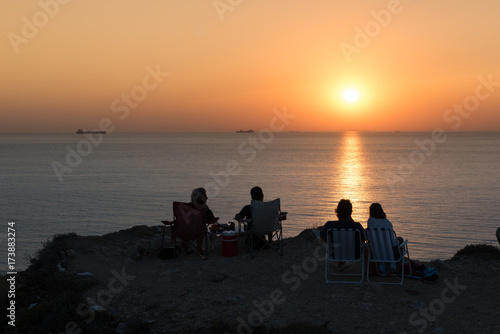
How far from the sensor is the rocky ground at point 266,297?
5773mm

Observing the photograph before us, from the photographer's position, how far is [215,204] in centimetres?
2659

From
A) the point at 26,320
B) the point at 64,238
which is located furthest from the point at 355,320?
the point at 64,238

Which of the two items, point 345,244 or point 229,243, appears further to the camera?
point 229,243

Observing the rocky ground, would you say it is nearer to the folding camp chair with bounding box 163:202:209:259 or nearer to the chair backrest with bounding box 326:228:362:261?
the chair backrest with bounding box 326:228:362:261

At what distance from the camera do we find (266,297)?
22.3 ft

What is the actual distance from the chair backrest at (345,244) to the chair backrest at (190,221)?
282 cm

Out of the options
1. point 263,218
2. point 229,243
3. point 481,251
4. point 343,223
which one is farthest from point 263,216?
point 481,251

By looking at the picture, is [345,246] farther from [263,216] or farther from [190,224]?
[190,224]

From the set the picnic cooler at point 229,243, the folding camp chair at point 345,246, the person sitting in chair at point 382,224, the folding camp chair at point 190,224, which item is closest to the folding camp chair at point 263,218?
the picnic cooler at point 229,243

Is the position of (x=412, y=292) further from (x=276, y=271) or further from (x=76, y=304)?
(x=76, y=304)

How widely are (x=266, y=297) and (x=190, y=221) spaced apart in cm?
259

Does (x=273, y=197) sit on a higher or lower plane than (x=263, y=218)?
lower

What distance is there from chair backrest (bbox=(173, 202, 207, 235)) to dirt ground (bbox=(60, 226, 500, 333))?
2.13 feet

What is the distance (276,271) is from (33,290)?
4692 mm
